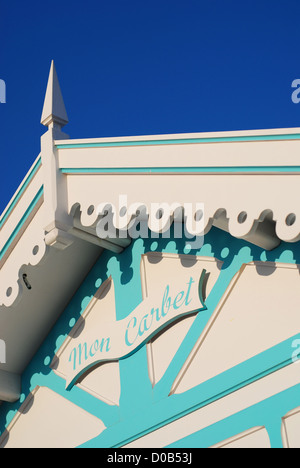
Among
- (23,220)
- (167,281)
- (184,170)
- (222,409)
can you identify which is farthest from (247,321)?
(23,220)

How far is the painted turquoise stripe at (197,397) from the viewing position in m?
3.61

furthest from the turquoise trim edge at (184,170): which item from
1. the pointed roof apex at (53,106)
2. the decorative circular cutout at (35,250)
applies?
the decorative circular cutout at (35,250)

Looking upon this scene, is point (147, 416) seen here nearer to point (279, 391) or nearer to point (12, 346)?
point (279, 391)

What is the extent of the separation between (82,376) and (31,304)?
2.13 ft

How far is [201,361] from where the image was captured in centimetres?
403

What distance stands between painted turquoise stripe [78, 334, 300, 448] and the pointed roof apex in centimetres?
182

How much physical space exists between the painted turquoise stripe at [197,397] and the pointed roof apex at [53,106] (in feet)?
5.98

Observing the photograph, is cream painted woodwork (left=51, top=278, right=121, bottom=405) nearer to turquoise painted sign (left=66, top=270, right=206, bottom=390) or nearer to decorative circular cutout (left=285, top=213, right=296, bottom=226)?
turquoise painted sign (left=66, top=270, right=206, bottom=390)

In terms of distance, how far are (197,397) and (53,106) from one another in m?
1.98

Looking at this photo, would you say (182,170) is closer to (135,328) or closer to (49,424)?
(135,328)

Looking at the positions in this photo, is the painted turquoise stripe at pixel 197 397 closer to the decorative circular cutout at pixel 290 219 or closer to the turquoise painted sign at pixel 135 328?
the turquoise painted sign at pixel 135 328

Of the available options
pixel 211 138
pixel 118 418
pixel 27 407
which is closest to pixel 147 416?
pixel 118 418

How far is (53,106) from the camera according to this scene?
4.64 meters

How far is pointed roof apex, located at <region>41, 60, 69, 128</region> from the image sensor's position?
15.2 feet
